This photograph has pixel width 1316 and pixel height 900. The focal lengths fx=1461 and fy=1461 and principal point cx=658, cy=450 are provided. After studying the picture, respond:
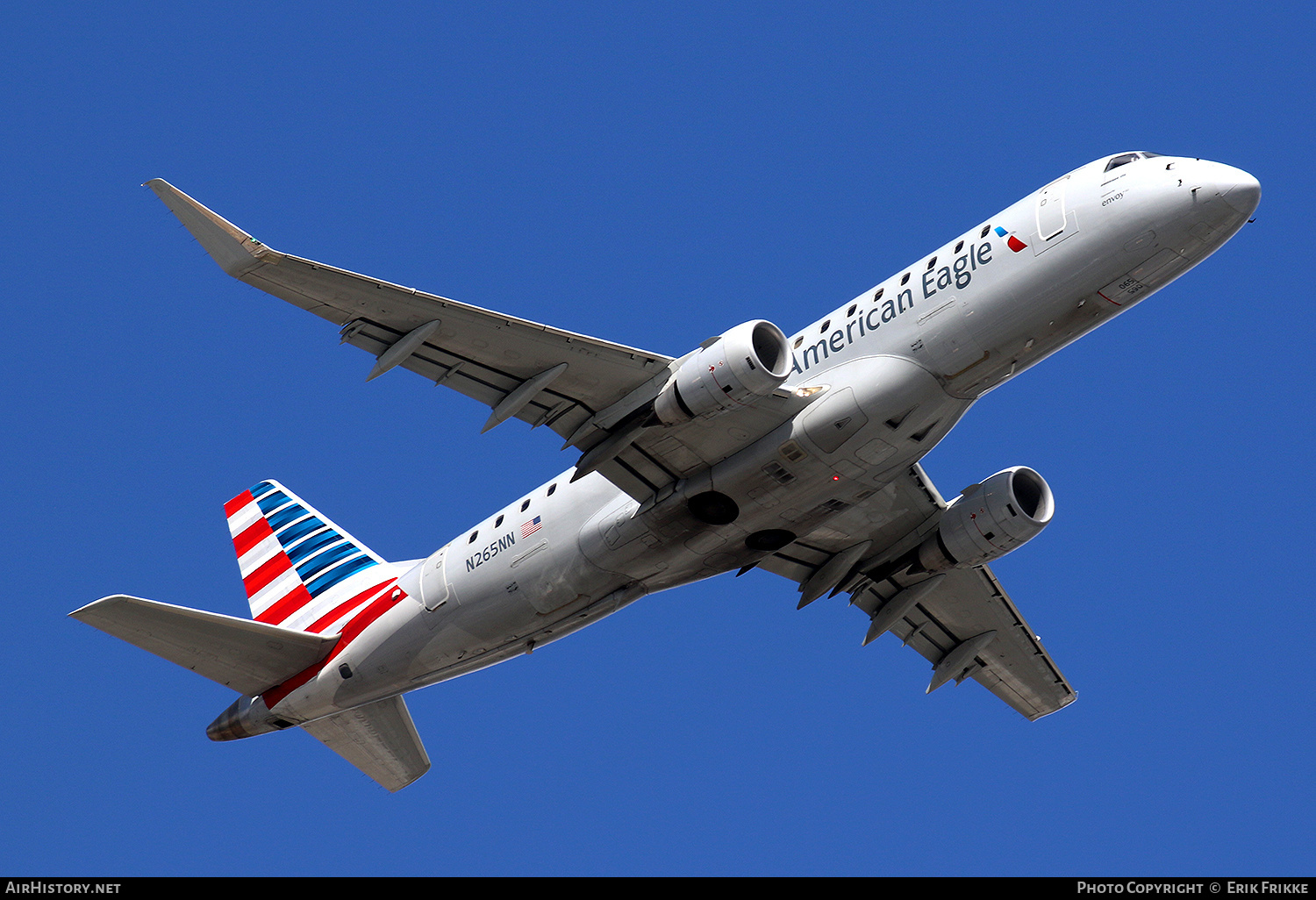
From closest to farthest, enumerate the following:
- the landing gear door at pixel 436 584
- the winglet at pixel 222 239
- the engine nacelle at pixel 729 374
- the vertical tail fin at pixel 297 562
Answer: the winglet at pixel 222 239, the engine nacelle at pixel 729 374, the landing gear door at pixel 436 584, the vertical tail fin at pixel 297 562

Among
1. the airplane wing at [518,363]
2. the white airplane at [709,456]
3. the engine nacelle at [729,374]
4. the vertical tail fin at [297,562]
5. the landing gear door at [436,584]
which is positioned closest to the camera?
the airplane wing at [518,363]

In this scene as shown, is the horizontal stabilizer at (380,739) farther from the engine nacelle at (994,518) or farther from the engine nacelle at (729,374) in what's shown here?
the engine nacelle at (994,518)

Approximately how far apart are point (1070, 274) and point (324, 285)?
527 inches

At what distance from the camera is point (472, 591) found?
1246 inches

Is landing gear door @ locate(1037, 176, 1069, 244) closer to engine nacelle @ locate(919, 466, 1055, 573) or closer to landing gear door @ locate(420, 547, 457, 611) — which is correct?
engine nacelle @ locate(919, 466, 1055, 573)

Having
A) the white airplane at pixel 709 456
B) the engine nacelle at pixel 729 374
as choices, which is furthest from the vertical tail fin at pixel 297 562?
the engine nacelle at pixel 729 374

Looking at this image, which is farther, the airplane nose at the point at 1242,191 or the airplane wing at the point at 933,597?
the airplane wing at the point at 933,597

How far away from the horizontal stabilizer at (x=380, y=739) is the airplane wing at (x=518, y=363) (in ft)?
32.6

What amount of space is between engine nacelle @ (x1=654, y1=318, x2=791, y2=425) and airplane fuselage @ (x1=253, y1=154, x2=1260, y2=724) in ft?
2.22

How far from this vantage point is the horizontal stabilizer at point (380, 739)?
34844 mm

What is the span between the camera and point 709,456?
28.5 meters

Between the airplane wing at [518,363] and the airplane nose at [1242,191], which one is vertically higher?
the airplane nose at [1242,191]
